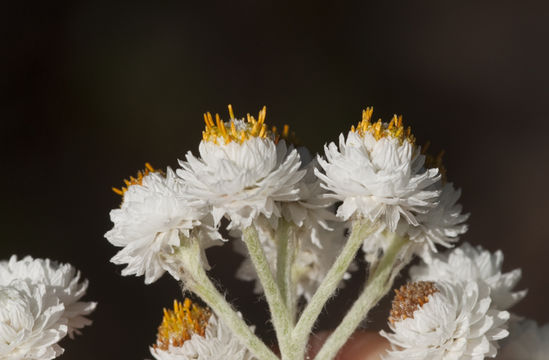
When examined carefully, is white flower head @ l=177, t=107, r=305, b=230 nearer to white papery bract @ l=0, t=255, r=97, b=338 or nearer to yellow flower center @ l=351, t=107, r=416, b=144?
yellow flower center @ l=351, t=107, r=416, b=144

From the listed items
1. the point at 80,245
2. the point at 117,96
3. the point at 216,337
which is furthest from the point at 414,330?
the point at 117,96

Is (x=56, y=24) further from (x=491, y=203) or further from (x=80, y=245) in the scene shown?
(x=491, y=203)

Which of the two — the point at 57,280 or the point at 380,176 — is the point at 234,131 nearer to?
the point at 380,176

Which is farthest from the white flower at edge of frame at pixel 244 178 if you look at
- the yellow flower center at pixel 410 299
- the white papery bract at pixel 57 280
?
the white papery bract at pixel 57 280

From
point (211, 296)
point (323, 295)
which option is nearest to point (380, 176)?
point (323, 295)

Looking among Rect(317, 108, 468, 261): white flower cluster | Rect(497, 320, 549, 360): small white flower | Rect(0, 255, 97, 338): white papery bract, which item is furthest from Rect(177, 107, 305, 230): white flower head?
Rect(497, 320, 549, 360): small white flower

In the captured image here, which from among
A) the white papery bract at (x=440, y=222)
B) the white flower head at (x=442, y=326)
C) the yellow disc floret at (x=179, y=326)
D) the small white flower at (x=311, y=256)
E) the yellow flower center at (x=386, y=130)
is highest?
the yellow flower center at (x=386, y=130)

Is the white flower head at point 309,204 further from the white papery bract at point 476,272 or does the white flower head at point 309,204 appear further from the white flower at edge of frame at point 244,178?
the white papery bract at point 476,272
